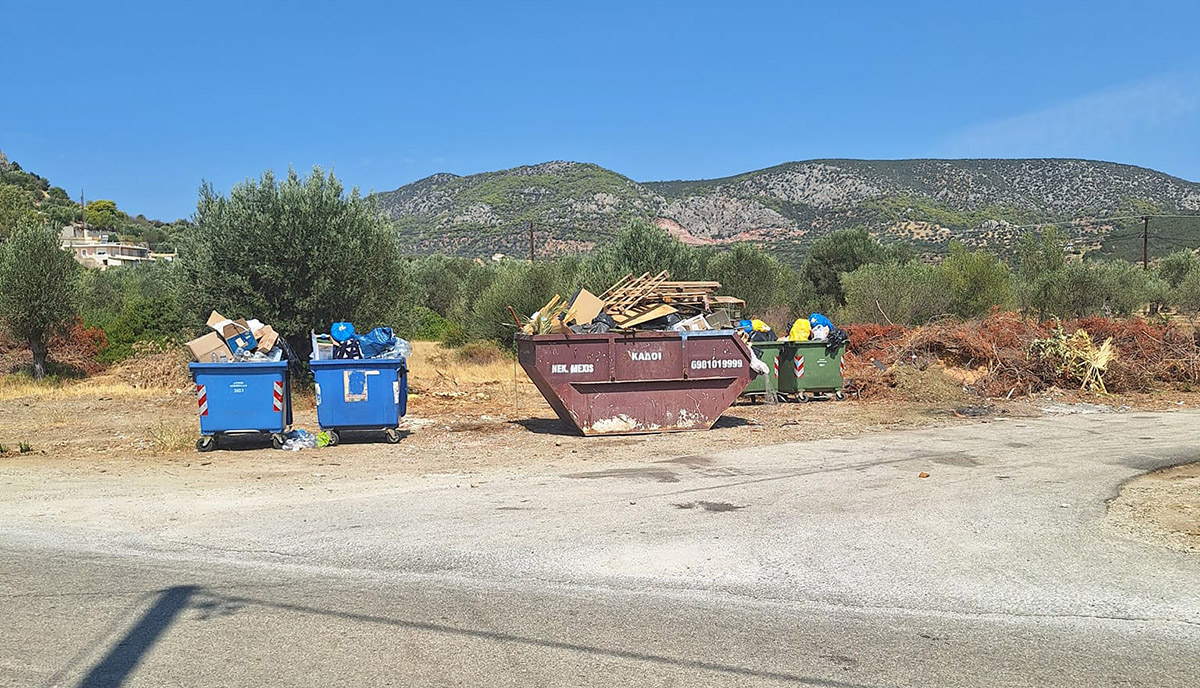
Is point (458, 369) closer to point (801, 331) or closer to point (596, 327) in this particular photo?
point (801, 331)

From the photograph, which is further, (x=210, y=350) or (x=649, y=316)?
(x=649, y=316)

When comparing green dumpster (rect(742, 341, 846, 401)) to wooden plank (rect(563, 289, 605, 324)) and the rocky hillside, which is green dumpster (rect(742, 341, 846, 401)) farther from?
the rocky hillside

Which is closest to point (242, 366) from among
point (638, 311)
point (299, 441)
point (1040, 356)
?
point (299, 441)

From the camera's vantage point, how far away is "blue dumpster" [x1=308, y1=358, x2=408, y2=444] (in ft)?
41.3

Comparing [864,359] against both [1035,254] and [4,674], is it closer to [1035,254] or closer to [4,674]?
[4,674]

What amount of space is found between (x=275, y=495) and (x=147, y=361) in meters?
16.4

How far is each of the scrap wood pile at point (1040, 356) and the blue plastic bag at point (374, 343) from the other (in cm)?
1001

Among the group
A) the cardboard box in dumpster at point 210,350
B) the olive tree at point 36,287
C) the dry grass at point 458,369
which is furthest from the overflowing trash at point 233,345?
the olive tree at point 36,287

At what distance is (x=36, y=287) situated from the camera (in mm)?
22562

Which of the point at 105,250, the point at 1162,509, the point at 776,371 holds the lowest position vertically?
the point at 1162,509

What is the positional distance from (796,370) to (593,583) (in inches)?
491

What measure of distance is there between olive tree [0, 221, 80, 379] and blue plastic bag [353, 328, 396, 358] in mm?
14406

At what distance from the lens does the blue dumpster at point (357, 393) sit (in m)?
12.6

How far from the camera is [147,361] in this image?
2289cm
